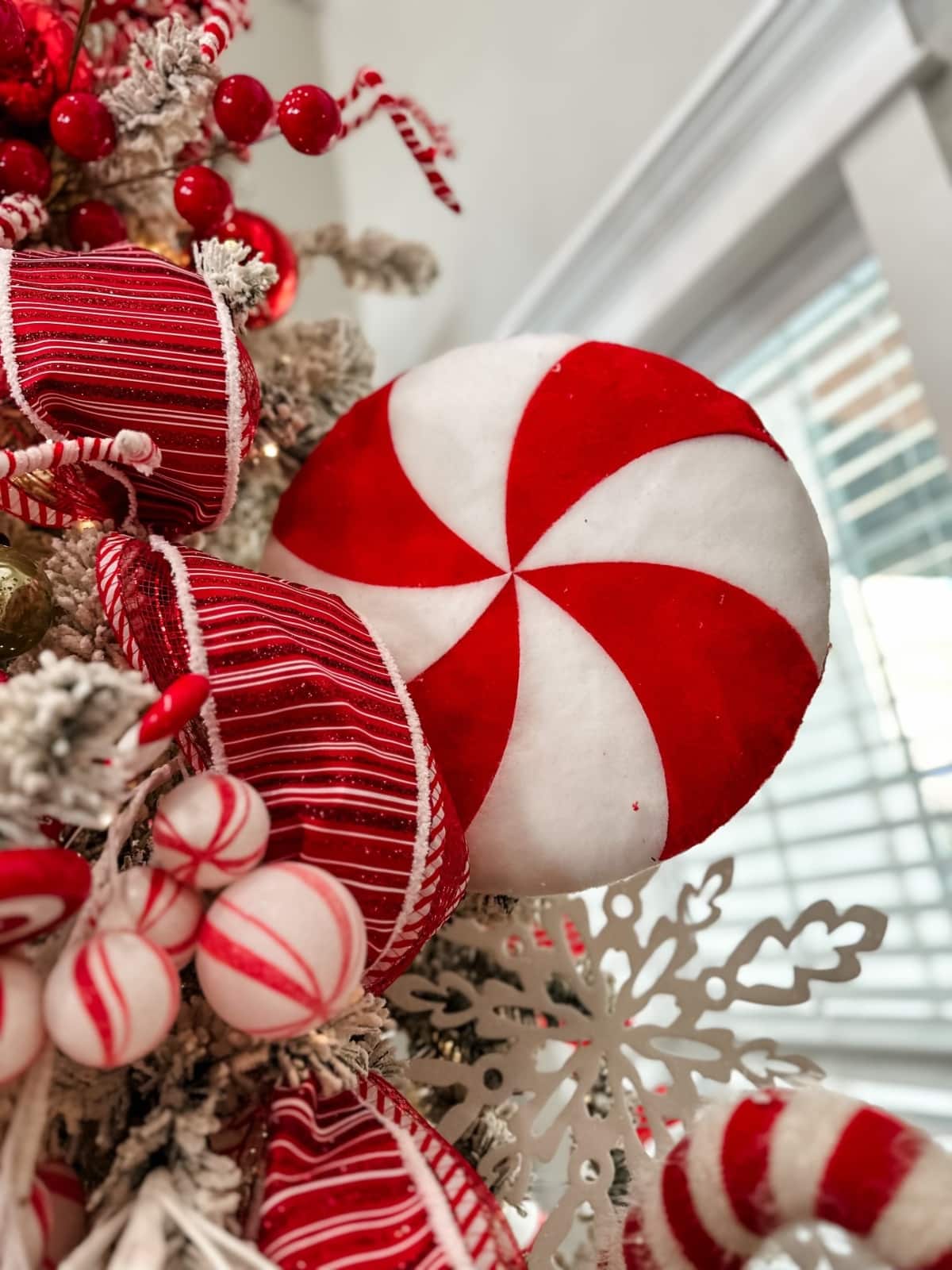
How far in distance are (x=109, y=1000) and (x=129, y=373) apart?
28 centimetres

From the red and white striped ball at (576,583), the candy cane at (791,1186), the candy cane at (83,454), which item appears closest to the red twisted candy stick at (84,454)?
the candy cane at (83,454)

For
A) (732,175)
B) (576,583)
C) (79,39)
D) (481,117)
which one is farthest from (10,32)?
(481,117)

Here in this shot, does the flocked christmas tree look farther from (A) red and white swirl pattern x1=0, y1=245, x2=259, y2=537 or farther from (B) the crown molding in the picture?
(B) the crown molding

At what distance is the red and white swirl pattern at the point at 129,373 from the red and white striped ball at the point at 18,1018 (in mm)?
232

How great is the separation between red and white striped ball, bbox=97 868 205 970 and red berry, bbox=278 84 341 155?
44 centimetres

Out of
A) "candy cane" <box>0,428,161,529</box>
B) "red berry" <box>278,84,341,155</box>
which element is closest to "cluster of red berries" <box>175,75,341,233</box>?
"red berry" <box>278,84,341,155</box>

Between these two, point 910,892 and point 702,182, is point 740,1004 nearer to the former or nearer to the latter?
point 910,892

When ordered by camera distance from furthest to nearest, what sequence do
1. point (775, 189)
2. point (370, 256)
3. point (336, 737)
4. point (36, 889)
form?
point (775, 189) < point (370, 256) < point (336, 737) < point (36, 889)

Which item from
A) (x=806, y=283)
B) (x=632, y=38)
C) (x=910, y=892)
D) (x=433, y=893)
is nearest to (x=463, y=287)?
(x=632, y=38)

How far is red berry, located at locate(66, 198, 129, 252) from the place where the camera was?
62cm

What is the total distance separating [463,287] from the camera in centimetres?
132

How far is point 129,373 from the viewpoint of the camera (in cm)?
43

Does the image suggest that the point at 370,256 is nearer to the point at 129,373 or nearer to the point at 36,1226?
the point at 129,373

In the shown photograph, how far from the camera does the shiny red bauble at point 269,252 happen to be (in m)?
0.66
